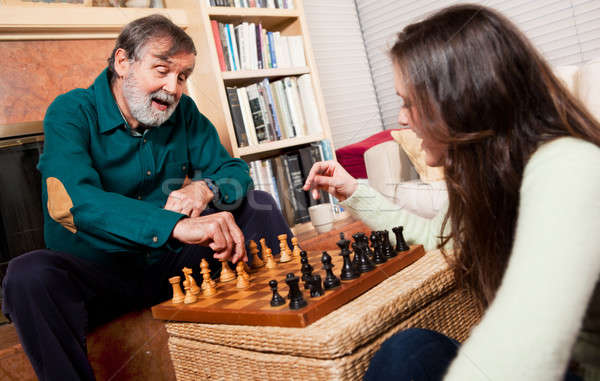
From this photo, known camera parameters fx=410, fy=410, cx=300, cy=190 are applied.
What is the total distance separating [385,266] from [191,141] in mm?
996

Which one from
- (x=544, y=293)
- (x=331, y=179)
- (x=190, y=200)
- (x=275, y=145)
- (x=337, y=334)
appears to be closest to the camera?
(x=544, y=293)

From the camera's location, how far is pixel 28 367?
107cm

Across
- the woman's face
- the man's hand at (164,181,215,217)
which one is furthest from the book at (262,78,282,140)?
the woman's face

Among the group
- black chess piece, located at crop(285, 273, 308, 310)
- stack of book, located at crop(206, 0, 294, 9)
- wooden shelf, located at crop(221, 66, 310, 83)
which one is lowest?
black chess piece, located at crop(285, 273, 308, 310)

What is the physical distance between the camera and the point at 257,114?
197 centimetres

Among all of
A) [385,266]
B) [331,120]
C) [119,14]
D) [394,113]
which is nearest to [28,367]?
[385,266]

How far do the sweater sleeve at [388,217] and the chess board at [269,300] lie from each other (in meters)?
0.04

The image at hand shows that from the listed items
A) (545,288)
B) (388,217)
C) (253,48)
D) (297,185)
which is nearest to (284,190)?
(297,185)

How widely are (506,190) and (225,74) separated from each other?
63.3 inches

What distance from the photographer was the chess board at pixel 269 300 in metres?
0.64

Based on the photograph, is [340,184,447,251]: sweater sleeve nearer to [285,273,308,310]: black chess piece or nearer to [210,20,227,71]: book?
[285,273,308,310]: black chess piece

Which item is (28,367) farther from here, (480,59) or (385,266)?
(480,59)

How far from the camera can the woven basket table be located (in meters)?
0.58

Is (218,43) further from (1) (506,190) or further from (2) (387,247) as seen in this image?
(1) (506,190)
